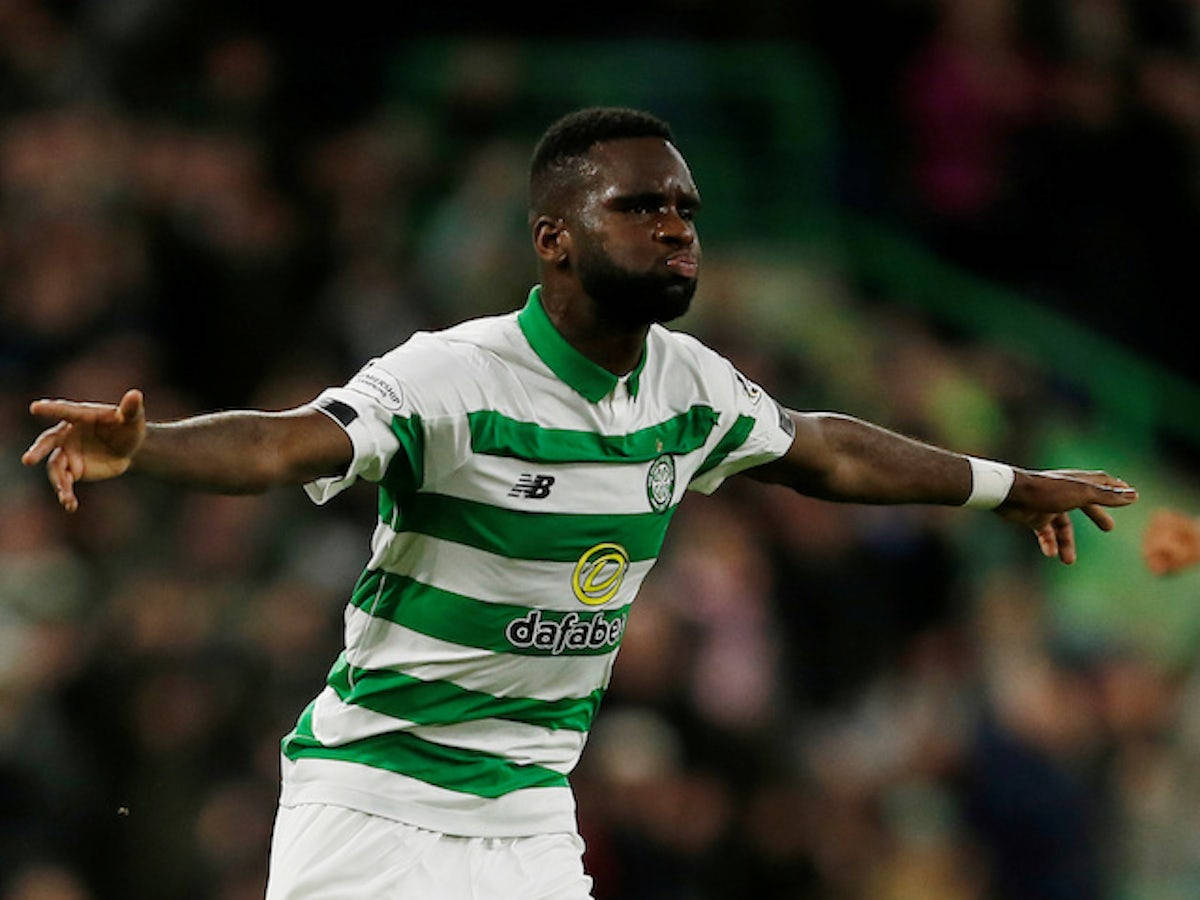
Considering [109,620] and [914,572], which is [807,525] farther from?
[109,620]

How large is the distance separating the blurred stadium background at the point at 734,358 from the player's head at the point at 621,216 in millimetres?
3742

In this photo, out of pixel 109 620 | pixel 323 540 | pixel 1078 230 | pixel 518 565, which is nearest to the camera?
pixel 518 565

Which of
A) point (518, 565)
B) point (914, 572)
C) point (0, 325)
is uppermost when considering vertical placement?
point (518, 565)

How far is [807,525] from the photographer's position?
10008 mm

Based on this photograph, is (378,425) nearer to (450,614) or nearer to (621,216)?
(450,614)

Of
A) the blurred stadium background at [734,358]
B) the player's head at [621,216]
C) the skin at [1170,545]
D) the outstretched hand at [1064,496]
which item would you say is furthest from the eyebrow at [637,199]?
the blurred stadium background at [734,358]

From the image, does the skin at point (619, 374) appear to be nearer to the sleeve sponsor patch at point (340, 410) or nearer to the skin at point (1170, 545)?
the sleeve sponsor patch at point (340, 410)

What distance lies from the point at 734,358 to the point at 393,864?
5408 millimetres

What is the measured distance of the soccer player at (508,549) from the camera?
4.80 metres

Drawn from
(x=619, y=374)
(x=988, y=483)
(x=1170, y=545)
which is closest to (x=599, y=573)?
(x=619, y=374)

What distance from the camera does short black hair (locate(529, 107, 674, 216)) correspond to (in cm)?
Result: 500

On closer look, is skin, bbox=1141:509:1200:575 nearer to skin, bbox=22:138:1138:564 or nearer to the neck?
skin, bbox=22:138:1138:564

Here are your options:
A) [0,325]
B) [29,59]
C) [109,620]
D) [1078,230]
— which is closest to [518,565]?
[109,620]

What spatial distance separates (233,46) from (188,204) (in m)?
1.10
